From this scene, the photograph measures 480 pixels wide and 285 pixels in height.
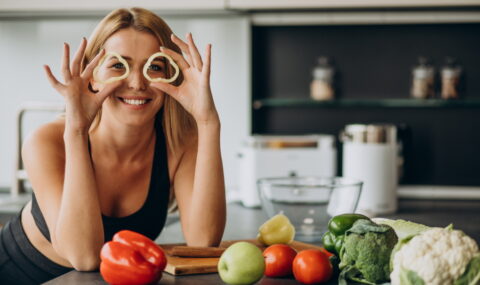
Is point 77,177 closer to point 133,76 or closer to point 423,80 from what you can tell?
point 133,76

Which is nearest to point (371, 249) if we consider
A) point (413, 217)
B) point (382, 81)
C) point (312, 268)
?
point (312, 268)

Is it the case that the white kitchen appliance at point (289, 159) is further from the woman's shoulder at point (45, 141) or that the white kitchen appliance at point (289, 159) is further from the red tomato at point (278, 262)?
the red tomato at point (278, 262)

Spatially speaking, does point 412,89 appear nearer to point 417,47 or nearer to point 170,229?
point 417,47

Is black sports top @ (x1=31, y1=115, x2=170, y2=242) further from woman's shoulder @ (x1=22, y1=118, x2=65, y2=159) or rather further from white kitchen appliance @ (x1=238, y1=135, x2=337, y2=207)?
white kitchen appliance @ (x1=238, y1=135, x2=337, y2=207)

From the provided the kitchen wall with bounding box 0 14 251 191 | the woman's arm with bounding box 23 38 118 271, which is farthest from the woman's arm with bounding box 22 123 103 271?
the kitchen wall with bounding box 0 14 251 191

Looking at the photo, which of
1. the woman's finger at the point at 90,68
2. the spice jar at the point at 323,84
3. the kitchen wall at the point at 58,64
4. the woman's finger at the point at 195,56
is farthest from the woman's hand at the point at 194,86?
the spice jar at the point at 323,84

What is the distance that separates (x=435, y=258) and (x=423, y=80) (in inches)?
78.4

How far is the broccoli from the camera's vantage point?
102 cm

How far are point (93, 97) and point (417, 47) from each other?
75.6 inches

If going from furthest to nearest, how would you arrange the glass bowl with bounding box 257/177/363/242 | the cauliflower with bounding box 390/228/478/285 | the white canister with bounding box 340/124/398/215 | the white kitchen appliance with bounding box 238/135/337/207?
the white kitchen appliance with bounding box 238/135/337/207, the white canister with bounding box 340/124/398/215, the glass bowl with bounding box 257/177/363/242, the cauliflower with bounding box 390/228/478/285

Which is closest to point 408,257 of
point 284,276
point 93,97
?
point 284,276

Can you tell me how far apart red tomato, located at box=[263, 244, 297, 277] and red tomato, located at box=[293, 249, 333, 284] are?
37 millimetres

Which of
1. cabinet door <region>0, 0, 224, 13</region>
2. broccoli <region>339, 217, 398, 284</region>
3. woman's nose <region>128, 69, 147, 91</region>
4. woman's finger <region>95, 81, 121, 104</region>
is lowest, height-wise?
broccoli <region>339, 217, 398, 284</region>

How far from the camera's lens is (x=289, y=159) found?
254 cm
